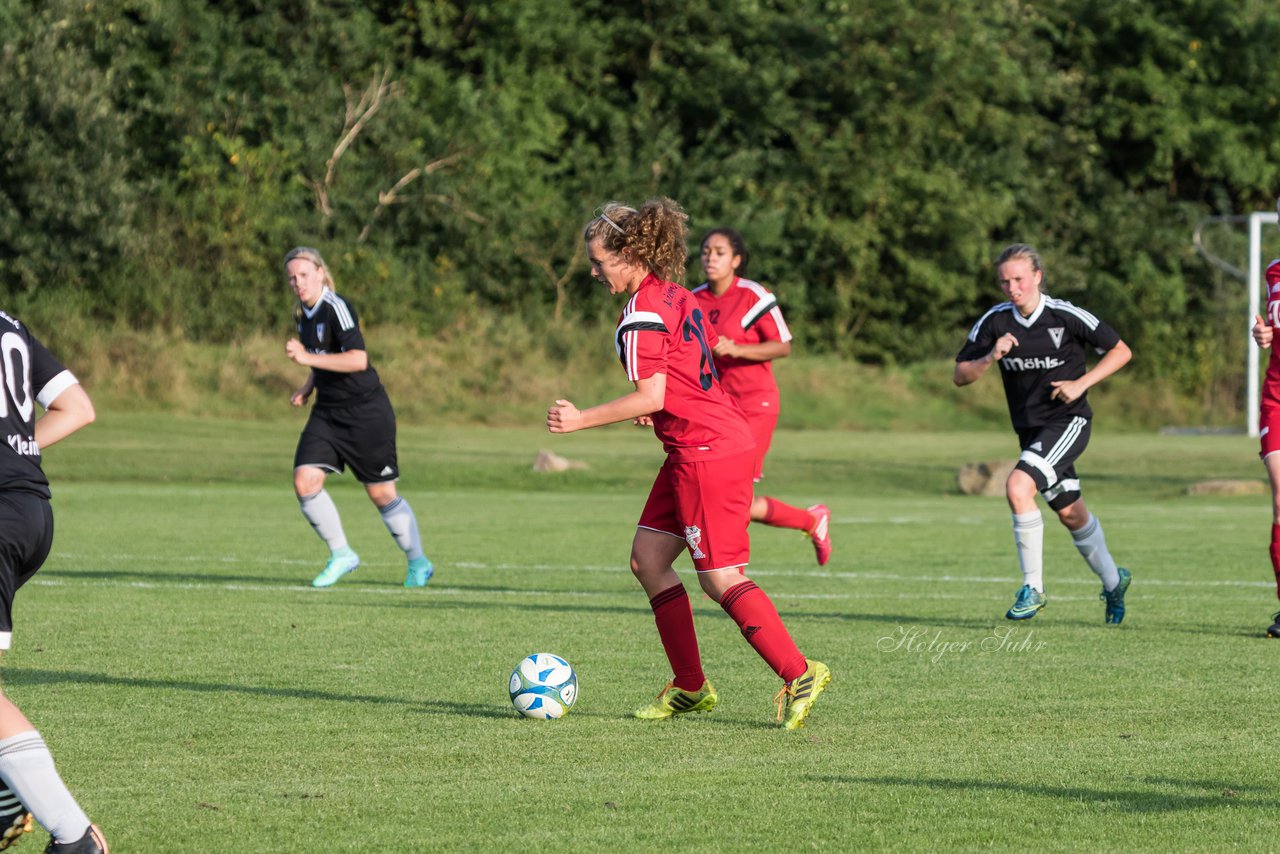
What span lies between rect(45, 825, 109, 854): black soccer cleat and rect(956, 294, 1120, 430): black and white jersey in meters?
6.27

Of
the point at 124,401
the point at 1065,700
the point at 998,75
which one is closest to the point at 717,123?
the point at 998,75

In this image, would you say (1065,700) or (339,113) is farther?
(339,113)

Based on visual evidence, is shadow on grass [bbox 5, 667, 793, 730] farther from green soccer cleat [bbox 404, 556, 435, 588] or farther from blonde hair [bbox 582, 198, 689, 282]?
green soccer cleat [bbox 404, 556, 435, 588]

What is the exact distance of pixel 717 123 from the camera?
4047cm

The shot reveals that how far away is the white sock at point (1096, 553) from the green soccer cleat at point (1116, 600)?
0.09 feet

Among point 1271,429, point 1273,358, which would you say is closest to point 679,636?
point 1271,429

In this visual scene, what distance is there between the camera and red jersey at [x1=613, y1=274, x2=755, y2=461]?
5820 millimetres

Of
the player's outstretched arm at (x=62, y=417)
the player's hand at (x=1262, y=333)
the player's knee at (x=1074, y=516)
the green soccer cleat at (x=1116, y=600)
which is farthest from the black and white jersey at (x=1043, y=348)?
the player's outstretched arm at (x=62, y=417)

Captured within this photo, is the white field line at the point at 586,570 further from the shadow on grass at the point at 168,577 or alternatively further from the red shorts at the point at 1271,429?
the red shorts at the point at 1271,429

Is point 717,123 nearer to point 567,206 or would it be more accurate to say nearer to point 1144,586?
point 567,206

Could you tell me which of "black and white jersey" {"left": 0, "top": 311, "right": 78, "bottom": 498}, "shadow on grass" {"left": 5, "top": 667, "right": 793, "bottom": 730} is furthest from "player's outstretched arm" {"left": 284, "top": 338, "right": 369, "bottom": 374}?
"black and white jersey" {"left": 0, "top": 311, "right": 78, "bottom": 498}

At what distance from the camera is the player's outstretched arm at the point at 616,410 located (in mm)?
5504

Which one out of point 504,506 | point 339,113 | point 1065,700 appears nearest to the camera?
point 1065,700

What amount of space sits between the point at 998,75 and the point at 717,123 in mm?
7026
